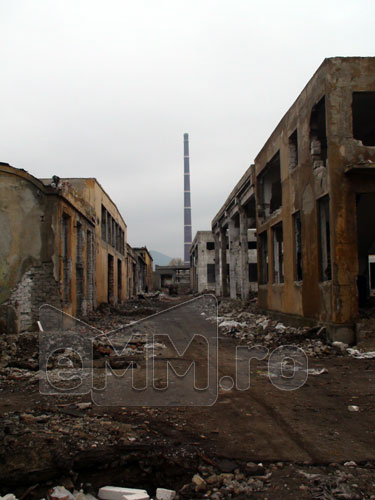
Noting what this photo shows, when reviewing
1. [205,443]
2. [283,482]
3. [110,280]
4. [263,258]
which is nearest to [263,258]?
[263,258]

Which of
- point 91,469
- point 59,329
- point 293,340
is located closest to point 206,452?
point 91,469

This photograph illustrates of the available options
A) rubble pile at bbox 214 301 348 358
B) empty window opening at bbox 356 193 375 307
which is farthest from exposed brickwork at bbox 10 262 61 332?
empty window opening at bbox 356 193 375 307

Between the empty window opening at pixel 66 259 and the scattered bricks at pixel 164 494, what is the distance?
12075 mm

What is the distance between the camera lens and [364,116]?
43.1 ft

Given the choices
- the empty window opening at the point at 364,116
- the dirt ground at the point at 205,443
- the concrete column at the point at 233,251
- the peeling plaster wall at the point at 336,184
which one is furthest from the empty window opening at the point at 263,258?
the dirt ground at the point at 205,443

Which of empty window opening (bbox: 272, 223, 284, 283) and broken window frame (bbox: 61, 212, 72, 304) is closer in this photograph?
broken window frame (bbox: 61, 212, 72, 304)

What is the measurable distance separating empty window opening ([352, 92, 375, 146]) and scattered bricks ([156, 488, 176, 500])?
33.1 feet

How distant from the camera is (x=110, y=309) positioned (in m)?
22.7

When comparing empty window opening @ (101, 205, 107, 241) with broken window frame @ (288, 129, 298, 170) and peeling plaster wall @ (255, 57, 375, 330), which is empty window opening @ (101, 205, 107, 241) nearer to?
broken window frame @ (288, 129, 298, 170)

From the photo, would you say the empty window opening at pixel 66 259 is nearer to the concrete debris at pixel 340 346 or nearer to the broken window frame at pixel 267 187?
the broken window frame at pixel 267 187

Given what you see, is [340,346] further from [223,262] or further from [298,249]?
[223,262]

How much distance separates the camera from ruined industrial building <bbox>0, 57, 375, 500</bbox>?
3.51 m

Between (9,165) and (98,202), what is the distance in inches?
446

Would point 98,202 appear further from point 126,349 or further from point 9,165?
point 126,349
